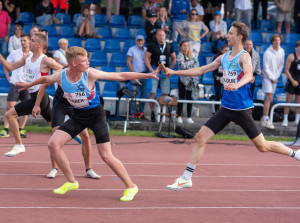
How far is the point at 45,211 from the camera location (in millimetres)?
6914

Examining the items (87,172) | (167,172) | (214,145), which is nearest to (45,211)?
(87,172)

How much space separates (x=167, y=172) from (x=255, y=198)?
2.27 metres

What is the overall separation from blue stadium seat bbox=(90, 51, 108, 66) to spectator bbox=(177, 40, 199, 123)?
11.7 feet

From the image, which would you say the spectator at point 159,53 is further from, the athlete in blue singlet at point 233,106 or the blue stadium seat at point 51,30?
the athlete in blue singlet at point 233,106

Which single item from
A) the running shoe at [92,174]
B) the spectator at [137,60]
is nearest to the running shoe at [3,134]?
the spectator at [137,60]

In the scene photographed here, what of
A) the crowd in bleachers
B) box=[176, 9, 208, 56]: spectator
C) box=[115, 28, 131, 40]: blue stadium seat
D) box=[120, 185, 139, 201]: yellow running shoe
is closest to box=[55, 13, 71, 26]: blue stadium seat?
the crowd in bleachers

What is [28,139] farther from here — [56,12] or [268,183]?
[56,12]

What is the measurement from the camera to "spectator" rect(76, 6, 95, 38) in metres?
19.2

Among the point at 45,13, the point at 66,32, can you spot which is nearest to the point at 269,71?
the point at 66,32

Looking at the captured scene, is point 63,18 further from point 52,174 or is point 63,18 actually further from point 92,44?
point 52,174

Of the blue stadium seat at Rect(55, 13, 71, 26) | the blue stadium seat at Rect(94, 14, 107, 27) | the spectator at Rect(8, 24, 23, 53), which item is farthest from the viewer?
the blue stadium seat at Rect(55, 13, 71, 26)

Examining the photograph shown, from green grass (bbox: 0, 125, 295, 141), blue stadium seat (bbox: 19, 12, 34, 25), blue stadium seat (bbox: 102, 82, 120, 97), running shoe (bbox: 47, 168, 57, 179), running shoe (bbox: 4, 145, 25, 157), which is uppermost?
blue stadium seat (bbox: 19, 12, 34, 25)

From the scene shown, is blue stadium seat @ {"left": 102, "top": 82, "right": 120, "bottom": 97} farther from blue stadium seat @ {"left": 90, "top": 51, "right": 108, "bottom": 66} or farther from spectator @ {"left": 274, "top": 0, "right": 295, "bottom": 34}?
spectator @ {"left": 274, "top": 0, "right": 295, "bottom": 34}

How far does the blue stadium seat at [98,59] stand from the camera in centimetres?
1839
